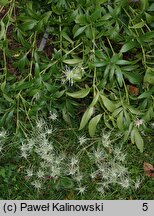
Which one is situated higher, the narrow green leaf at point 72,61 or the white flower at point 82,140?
the narrow green leaf at point 72,61

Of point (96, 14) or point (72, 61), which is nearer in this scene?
point (96, 14)

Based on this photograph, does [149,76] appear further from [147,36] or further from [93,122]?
[93,122]

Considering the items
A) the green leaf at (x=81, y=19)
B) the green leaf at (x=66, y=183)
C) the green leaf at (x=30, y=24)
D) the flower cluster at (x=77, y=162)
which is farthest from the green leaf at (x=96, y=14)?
the green leaf at (x=66, y=183)

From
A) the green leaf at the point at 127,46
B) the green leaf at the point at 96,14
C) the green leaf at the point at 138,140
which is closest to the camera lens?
the green leaf at the point at 96,14

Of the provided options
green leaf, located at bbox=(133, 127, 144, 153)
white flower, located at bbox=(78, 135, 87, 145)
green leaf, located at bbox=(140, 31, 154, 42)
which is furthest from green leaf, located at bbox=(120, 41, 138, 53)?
white flower, located at bbox=(78, 135, 87, 145)

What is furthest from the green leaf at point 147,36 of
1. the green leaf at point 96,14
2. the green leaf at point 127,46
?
the green leaf at point 96,14

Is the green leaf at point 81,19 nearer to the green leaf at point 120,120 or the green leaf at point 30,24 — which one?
the green leaf at point 30,24

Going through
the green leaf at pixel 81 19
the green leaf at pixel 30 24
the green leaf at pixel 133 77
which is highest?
the green leaf at pixel 81 19

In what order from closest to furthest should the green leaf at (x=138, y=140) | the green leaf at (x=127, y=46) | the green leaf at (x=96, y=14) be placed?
the green leaf at (x=96, y=14) < the green leaf at (x=127, y=46) < the green leaf at (x=138, y=140)

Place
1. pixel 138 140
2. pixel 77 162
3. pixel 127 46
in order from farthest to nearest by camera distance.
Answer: pixel 77 162 → pixel 138 140 → pixel 127 46

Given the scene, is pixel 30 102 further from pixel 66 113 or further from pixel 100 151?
pixel 100 151

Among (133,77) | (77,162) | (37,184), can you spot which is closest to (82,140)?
(77,162)

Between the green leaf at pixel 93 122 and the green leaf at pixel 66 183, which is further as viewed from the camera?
the green leaf at pixel 66 183

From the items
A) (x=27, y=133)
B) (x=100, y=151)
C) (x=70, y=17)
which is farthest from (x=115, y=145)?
(x=70, y=17)
